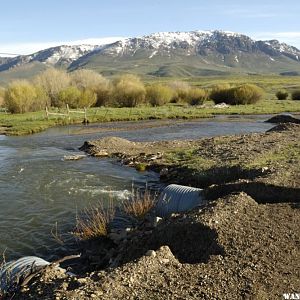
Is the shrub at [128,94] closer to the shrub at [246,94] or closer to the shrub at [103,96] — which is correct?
the shrub at [103,96]

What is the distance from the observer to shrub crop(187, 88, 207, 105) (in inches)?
3120

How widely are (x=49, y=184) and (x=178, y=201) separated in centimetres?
903

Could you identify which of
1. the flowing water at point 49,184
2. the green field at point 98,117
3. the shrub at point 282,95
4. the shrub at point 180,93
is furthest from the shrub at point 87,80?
the flowing water at point 49,184

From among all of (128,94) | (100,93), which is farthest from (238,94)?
(100,93)

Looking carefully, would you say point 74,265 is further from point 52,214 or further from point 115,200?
point 115,200

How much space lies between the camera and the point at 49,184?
22703 millimetres

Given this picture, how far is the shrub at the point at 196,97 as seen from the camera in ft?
260

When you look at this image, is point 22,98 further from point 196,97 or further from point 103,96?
point 196,97

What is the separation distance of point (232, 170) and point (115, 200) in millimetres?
5627

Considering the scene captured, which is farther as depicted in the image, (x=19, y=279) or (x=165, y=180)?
(x=165, y=180)

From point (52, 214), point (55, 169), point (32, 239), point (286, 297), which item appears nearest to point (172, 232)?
point (286, 297)

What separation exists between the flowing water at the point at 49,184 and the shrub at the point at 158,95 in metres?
32.9

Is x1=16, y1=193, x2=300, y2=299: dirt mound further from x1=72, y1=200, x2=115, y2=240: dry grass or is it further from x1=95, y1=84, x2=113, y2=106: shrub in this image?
x1=95, y1=84, x2=113, y2=106: shrub

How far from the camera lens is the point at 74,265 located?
1284cm
